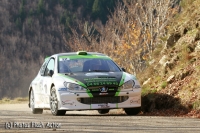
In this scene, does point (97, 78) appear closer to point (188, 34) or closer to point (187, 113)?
point (187, 113)

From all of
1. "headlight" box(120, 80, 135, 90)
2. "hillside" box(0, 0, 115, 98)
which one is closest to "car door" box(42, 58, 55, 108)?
"headlight" box(120, 80, 135, 90)

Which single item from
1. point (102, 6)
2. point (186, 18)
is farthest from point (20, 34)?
point (186, 18)

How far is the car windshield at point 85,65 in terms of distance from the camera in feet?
53.0

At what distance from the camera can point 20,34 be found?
412ft

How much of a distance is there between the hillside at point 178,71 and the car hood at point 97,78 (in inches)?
62.7

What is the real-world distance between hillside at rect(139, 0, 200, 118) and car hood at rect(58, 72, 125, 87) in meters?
1.59

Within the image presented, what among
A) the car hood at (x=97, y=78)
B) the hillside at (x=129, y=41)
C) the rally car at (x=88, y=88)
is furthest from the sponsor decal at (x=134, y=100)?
the hillside at (x=129, y=41)

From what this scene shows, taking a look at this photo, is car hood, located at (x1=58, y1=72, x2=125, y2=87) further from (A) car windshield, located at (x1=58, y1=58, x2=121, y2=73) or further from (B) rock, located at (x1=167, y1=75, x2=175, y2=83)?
(B) rock, located at (x1=167, y1=75, x2=175, y2=83)

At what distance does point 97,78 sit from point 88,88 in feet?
1.42

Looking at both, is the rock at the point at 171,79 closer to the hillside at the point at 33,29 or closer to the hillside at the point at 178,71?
the hillside at the point at 178,71

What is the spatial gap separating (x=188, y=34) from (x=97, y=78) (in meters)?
4.18

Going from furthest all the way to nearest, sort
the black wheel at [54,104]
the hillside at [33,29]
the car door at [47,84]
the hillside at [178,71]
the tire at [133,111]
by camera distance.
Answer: the hillside at [33,29] < the car door at [47,84] < the hillside at [178,71] < the tire at [133,111] < the black wheel at [54,104]

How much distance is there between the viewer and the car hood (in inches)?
591

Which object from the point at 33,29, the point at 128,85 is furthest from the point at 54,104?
the point at 33,29
